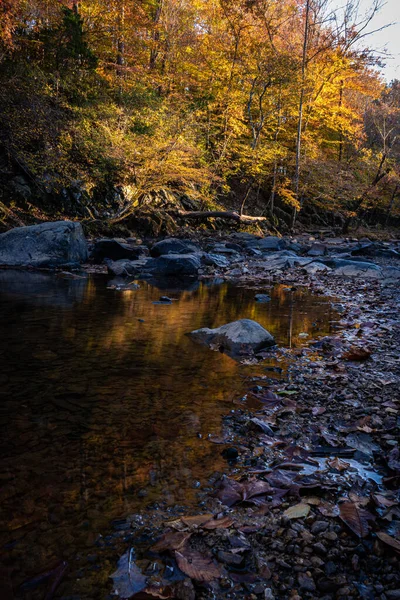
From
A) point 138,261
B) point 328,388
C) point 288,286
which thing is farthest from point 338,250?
point 328,388

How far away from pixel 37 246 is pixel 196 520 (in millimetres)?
9670

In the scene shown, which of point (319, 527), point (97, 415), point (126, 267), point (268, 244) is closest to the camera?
point (319, 527)

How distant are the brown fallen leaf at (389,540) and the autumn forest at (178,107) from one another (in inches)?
533

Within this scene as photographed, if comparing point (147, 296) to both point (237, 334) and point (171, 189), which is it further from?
point (171, 189)

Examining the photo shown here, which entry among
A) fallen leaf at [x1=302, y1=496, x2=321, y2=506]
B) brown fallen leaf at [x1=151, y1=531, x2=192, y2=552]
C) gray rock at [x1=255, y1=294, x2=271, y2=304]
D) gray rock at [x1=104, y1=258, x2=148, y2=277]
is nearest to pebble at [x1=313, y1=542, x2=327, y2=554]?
fallen leaf at [x1=302, y1=496, x2=321, y2=506]

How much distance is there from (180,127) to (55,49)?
5.37m

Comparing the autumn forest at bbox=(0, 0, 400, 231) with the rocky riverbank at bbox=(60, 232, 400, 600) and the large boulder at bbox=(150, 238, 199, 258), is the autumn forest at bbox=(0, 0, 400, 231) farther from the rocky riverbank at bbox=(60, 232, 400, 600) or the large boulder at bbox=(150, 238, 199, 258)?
the rocky riverbank at bbox=(60, 232, 400, 600)

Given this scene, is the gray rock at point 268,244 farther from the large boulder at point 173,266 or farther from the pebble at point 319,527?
the pebble at point 319,527

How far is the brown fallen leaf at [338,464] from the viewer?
82.3 inches

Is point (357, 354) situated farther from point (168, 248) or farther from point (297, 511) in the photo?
point (168, 248)

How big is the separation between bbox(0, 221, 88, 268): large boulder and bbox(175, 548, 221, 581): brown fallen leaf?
9560 millimetres

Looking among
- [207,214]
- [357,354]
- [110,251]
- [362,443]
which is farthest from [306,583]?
[207,214]

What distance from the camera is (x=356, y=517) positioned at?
1656 mm

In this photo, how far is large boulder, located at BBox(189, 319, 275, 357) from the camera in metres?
4.19
